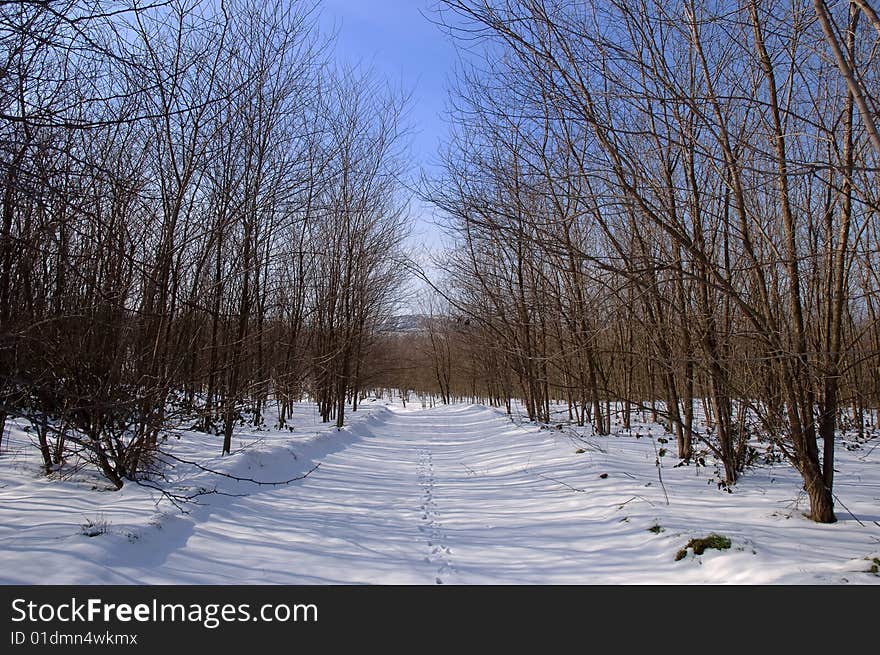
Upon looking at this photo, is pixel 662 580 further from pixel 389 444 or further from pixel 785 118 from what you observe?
pixel 389 444

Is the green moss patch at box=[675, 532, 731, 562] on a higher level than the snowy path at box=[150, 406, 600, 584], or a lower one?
higher

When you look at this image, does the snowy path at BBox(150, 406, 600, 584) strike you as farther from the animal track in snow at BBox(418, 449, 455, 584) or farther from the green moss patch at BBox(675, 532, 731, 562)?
the green moss patch at BBox(675, 532, 731, 562)

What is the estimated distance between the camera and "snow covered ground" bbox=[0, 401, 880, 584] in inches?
141

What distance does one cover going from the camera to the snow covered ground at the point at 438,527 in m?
3.59

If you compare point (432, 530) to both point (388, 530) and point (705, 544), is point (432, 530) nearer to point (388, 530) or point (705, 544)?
point (388, 530)

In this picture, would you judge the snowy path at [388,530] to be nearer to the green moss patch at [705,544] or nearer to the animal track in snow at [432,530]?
the animal track in snow at [432,530]

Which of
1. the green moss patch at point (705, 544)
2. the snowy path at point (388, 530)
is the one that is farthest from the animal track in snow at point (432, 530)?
the green moss patch at point (705, 544)

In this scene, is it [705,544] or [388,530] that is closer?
[705,544]

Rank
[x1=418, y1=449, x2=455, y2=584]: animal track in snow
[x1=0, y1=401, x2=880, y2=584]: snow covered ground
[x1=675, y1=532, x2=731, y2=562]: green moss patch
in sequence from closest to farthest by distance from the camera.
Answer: [x1=0, y1=401, x2=880, y2=584]: snow covered ground, [x1=675, y1=532, x2=731, y2=562]: green moss patch, [x1=418, y1=449, x2=455, y2=584]: animal track in snow

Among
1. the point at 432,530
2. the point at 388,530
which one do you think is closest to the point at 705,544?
the point at 432,530

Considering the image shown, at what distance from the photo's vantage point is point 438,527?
5.08 metres

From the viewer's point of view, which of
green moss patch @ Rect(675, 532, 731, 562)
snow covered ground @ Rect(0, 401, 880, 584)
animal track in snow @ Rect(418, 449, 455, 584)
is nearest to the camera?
snow covered ground @ Rect(0, 401, 880, 584)

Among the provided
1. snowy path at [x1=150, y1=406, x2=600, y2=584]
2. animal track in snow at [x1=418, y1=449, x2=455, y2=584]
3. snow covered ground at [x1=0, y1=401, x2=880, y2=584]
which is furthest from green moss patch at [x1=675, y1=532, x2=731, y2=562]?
animal track in snow at [x1=418, y1=449, x2=455, y2=584]
